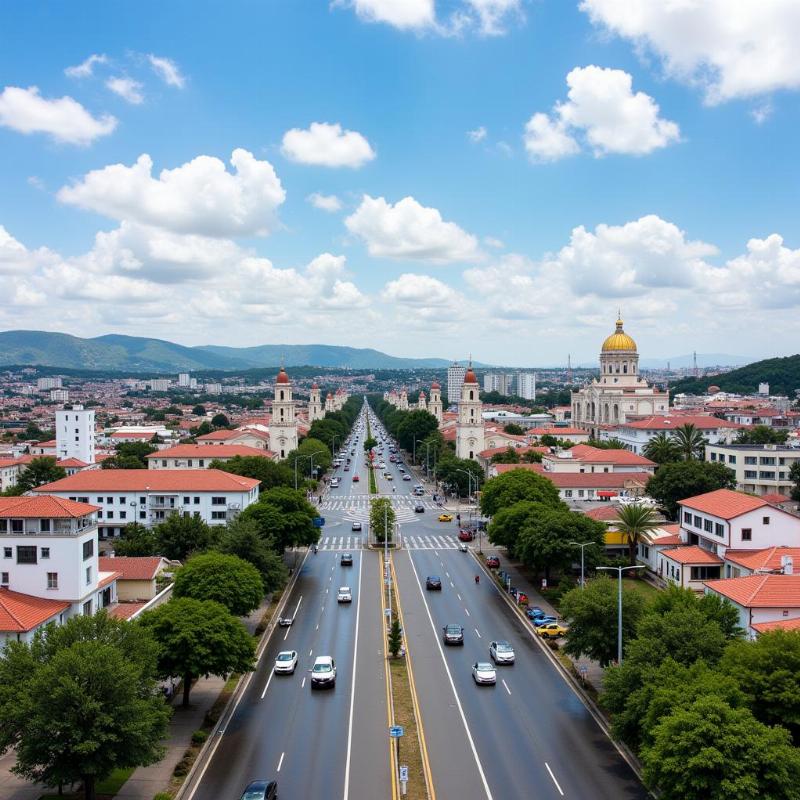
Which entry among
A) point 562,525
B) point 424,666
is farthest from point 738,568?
point 424,666

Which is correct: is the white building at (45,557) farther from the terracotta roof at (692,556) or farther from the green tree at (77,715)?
the terracotta roof at (692,556)

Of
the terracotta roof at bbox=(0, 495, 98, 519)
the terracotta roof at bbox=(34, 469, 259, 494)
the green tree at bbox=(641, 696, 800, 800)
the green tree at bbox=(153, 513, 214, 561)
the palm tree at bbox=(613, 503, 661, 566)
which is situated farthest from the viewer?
the terracotta roof at bbox=(34, 469, 259, 494)

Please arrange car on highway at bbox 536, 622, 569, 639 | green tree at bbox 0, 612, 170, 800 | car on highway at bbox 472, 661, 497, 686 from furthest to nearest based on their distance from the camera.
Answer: car on highway at bbox 536, 622, 569, 639 → car on highway at bbox 472, 661, 497, 686 → green tree at bbox 0, 612, 170, 800

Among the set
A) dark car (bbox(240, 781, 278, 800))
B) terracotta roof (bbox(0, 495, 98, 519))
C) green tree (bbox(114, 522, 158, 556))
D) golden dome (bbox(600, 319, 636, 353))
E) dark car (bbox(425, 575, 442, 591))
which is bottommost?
dark car (bbox(425, 575, 442, 591))

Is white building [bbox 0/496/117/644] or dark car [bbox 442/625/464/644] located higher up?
white building [bbox 0/496/117/644]

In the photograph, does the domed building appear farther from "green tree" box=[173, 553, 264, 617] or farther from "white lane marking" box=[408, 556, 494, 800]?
"green tree" box=[173, 553, 264, 617]

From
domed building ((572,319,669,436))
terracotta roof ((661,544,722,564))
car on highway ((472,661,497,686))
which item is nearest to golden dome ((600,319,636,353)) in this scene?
domed building ((572,319,669,436))
